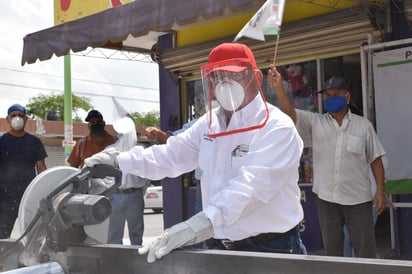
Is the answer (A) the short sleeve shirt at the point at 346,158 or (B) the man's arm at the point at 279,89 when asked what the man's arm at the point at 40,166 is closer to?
(B) the man's arm at the point at 279,89

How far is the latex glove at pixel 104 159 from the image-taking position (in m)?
2.82

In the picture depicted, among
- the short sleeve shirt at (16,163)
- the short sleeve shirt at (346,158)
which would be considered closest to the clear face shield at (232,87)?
the short sleeve shirt at (346,158)

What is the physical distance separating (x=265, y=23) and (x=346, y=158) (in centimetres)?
168

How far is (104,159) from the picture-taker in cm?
291

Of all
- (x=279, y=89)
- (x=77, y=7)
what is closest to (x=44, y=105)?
(x=77, y=7)

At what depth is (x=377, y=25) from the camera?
589 cm

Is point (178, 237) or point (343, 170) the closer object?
point (178, 237)

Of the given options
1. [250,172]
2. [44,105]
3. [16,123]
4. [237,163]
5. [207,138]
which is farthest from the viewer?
[44,105]

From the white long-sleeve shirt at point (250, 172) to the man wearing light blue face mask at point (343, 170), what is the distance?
6.67 ft

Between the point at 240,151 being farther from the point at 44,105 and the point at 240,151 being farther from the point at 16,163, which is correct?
the point at 44,105

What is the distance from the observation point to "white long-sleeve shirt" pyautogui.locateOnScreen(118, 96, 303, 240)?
2361 mm

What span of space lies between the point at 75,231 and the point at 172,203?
581 centimetres

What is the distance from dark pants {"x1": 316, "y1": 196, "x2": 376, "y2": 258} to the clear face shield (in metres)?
2.39

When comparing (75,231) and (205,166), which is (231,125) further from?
(75,231)
